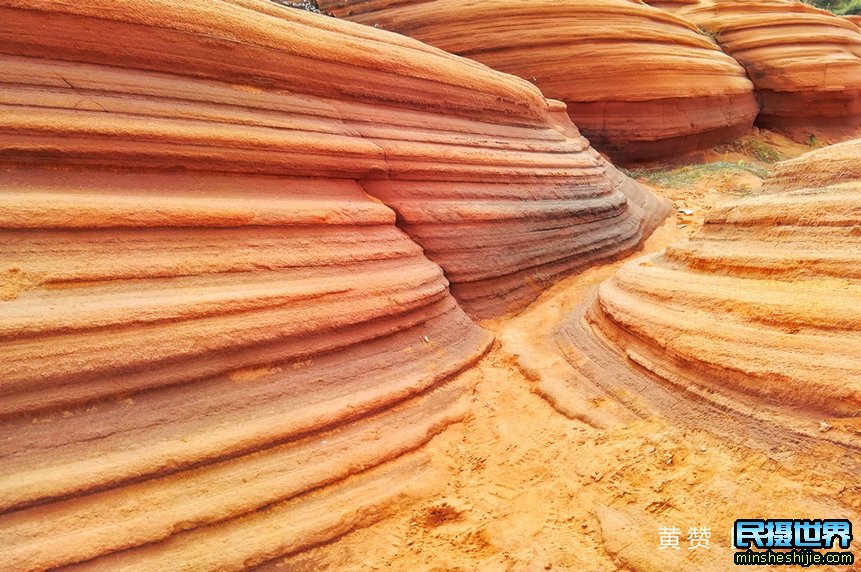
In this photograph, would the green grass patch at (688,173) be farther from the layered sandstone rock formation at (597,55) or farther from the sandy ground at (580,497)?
the sandy ground at (580,497)

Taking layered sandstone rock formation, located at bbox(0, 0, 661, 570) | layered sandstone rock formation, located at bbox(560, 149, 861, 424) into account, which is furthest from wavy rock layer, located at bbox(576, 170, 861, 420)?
layered sandstone rock formation, located at bbox(0, 0, 661, 570)

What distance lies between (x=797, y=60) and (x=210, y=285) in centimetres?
1347

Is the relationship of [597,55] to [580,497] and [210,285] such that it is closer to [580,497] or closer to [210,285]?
[210,285]

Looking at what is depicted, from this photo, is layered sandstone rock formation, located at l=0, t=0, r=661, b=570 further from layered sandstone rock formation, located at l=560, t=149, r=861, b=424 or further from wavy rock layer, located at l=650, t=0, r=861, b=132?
wavy rock layer, located at l=650, t=0, r=861, b=132

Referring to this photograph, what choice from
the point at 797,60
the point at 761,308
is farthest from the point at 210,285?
the point at 797,60

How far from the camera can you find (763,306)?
2.63 meters

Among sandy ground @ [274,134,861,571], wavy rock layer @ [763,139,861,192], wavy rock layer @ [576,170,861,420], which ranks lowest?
sandy ground @ [274,134,861,571]

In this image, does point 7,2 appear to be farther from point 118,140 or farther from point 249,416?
point 249,416

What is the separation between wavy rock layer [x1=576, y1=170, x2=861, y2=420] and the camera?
7.50ft

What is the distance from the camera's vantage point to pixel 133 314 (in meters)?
2.37

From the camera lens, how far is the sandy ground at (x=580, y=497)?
202cm

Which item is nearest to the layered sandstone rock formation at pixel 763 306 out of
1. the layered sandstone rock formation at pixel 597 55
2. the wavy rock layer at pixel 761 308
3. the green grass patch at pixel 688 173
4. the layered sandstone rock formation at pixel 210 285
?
the wavy rock layer at pixel 761 308

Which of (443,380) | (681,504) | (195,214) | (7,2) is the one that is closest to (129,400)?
(195,214)

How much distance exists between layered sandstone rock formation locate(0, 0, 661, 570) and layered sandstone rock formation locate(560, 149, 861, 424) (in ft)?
3.90
